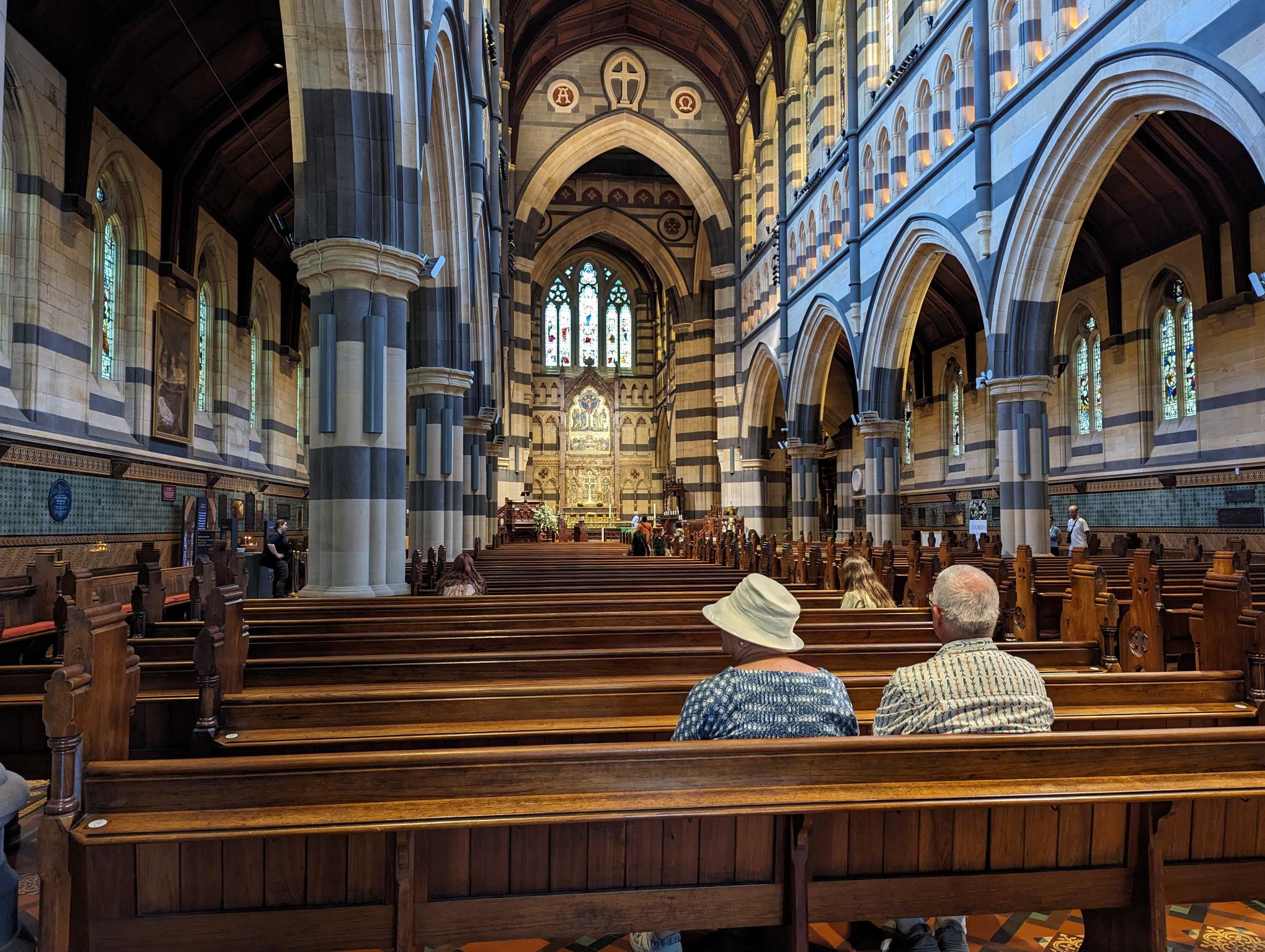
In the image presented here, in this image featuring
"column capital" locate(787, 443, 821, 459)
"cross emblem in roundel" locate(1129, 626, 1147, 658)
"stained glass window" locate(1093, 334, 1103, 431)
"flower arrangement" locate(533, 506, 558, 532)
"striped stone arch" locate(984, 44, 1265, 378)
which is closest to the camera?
"cross emblem in roundel" locate(1129, 626, 1147, 658)

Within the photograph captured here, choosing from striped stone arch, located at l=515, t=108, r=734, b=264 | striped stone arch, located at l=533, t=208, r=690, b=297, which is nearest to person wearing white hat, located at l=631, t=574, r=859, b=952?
striped stone arch, located at l=515, t=108, r=734, b=264

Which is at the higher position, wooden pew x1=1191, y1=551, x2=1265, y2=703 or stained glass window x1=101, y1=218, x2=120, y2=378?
stained glass window x1=101, y1=218, x2=120, y2=378

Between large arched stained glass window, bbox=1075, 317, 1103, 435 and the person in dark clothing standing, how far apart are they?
14667 millimetres

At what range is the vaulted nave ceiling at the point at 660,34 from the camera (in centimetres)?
2508

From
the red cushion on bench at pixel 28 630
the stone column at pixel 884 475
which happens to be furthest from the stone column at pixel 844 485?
the red cushion on bench at pixel 28 630

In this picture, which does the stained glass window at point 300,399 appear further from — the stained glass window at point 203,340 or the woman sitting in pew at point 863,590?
the woman sitting in pew at point 863,590

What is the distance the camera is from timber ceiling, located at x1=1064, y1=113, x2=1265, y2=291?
43.3ft

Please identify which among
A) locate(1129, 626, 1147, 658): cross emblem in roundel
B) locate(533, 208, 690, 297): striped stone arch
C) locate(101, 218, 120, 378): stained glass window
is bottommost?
locate(1129, 626, 1147, 658): cross emblem in roundel

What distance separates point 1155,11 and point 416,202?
8.42 meters

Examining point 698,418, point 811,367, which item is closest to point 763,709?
point 811,367

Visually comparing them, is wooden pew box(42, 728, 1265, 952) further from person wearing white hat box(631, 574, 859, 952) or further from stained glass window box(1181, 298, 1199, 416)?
stained glass window box(1181, 298, 1199, 416)

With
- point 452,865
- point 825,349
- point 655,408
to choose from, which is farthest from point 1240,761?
point 655,408

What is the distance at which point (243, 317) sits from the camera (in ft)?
56.3

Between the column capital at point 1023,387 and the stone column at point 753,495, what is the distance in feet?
48.7
